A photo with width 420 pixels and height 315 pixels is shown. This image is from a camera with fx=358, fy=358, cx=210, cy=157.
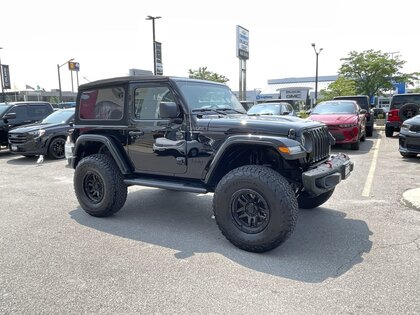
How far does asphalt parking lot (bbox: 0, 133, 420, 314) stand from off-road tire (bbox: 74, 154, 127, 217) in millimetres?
192

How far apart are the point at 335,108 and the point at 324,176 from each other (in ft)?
29.6

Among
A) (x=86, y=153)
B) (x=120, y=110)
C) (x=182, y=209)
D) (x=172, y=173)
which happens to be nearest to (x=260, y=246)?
(x=172, y=173)

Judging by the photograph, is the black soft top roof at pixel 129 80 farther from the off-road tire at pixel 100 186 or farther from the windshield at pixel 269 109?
the windshield at pixel 269 109

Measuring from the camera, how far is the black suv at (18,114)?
12.3 m

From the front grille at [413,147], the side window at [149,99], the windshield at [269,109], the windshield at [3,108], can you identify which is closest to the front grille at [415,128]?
the front grille at [413,147]

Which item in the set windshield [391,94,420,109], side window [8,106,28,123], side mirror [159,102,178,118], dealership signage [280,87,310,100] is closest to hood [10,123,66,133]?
side window [8,106,28,123]

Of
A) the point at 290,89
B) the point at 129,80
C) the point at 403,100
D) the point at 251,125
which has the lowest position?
the point at 251,125

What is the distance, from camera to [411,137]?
28.7ft

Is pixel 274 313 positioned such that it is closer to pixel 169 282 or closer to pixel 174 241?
pixel 169 282

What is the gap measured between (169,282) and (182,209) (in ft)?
7.87

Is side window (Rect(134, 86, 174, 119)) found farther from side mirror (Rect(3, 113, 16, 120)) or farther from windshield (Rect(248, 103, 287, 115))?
side mirror (Rect(3, 113, 16, 120))

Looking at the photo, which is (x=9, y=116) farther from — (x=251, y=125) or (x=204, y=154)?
(x=251, y=125)

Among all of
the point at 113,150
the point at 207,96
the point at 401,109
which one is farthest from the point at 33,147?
the point at 401,109

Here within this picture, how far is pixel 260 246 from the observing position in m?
3.79
